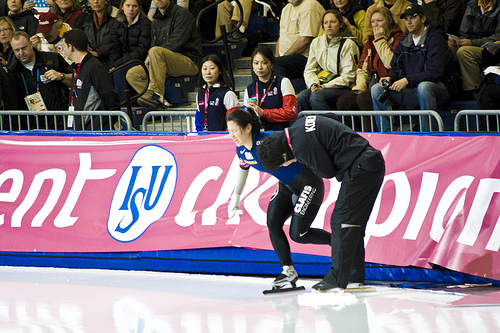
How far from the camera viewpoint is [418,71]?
728 centimetres

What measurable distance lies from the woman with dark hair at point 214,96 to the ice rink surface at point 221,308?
5.83ft

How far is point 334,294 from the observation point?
4.66 m

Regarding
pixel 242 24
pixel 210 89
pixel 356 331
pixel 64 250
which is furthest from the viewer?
pixel 242 24

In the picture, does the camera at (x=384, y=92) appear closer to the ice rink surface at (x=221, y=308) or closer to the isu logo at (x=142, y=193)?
the isu logo at (x=142, y=193)

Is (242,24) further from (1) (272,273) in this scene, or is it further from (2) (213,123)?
(1) (272,273)

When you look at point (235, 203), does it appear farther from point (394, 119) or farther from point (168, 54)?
point (168, 54)

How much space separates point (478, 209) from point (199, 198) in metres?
2.35

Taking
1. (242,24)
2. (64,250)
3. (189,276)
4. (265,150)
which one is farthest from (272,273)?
(242,24)

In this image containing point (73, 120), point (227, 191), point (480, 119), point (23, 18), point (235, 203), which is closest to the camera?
point (235, 203)

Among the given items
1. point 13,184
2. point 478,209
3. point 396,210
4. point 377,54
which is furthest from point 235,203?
point 377,54

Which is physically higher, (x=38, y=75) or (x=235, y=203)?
(x=38, y=75)

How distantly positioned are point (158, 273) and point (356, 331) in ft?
8.12

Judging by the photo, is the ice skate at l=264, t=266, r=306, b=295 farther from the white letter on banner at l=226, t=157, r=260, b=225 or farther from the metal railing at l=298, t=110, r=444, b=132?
the metal railing at l=298, t=110, r=444, b=132

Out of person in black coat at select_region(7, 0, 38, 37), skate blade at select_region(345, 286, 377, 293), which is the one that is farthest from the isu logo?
person in black coat at select_region(7, 0, 38, 37)
